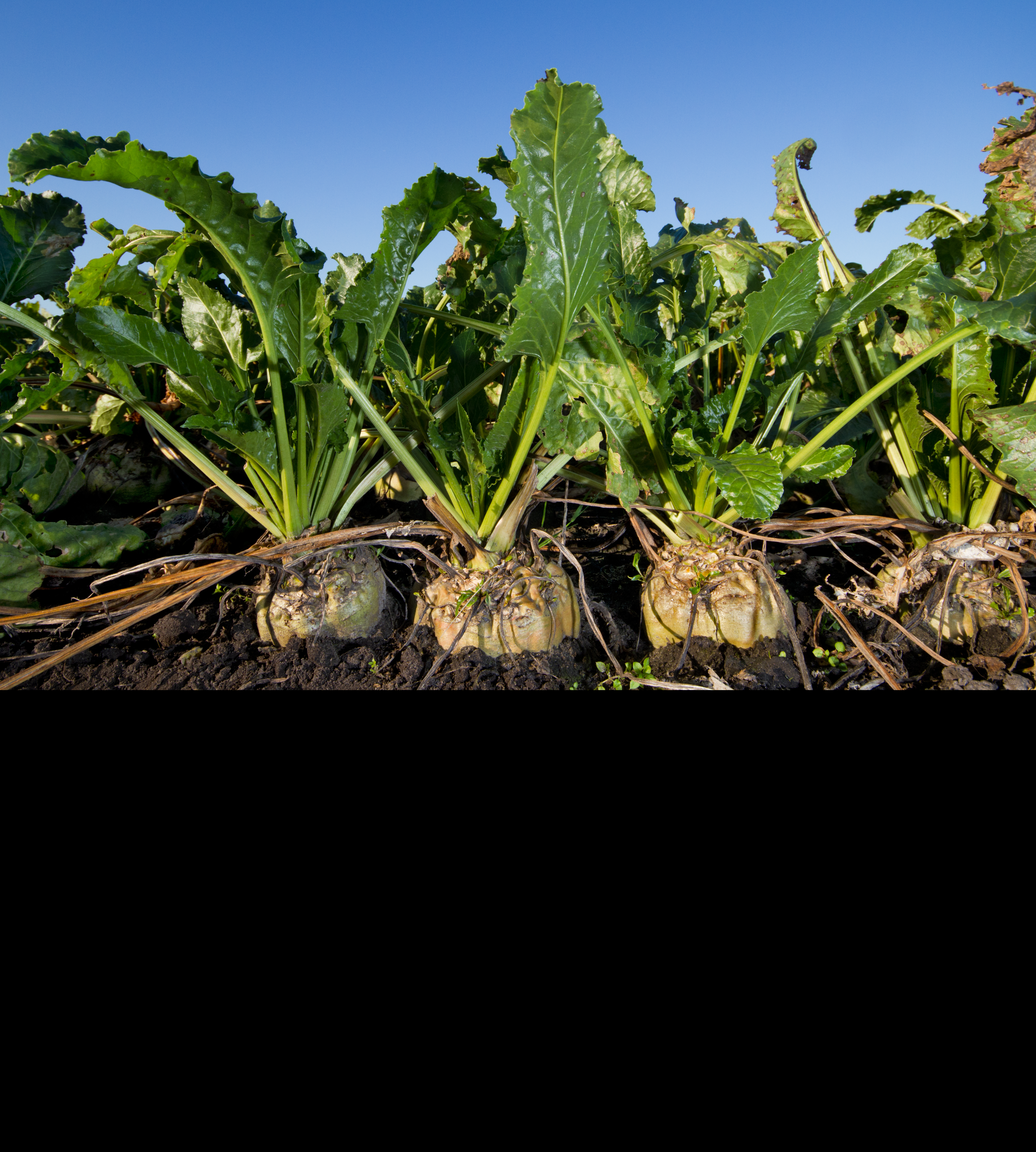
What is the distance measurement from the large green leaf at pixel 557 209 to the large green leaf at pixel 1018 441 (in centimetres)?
78

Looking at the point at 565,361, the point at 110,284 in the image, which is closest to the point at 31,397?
the point at 110,284

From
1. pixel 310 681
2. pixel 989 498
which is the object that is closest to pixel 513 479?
pixel 310 681

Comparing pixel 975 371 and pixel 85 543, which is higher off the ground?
pixel 975 371

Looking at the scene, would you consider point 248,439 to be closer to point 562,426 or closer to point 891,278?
point 562,426

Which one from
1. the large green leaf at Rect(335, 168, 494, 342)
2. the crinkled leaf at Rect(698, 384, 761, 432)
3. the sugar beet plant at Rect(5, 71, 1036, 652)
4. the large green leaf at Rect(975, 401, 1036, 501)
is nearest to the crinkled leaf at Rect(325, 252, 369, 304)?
the sugar beet plant at Rect(5, 71, 1036, 652)

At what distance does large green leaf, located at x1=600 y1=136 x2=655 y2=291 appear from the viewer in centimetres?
124

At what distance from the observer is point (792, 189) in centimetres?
154

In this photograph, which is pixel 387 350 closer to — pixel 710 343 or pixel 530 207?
pixel 530 207

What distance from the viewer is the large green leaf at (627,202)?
1.24 meters

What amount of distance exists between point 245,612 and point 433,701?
1.79 feet

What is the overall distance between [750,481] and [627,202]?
0.63 m

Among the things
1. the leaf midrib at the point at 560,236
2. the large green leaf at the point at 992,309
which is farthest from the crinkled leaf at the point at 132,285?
the large green leaf at the point at 992,309

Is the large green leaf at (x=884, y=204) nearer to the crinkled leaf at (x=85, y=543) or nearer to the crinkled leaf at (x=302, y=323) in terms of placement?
the crinkled leaf at (x=302, y=323)

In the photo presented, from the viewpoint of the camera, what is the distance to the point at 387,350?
124 cm
